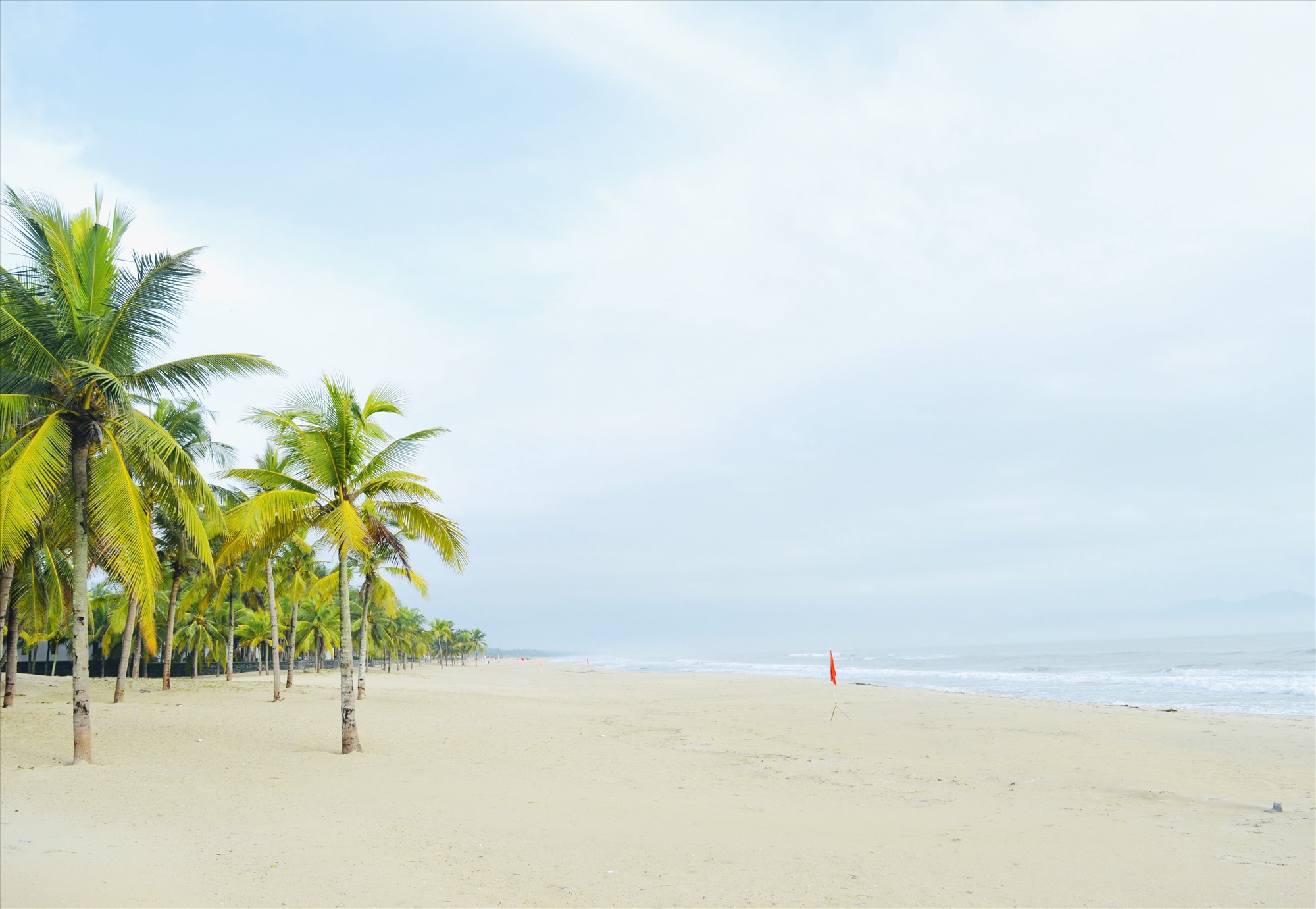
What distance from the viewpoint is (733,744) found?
15273 mm

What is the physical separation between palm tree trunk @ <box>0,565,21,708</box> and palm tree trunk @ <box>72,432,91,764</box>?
6.11 metres

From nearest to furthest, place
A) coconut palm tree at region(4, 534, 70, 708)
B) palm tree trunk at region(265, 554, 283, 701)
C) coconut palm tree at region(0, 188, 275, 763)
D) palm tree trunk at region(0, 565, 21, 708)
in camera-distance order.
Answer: coconut palm tree at region(0, 188, 275, 763) → palm tree trunk at region(0, 565, 21, 708) → coconut palm tree at region(4, 534, 70, 708) → palm tree trunk at region(265, 554, 283, 701)

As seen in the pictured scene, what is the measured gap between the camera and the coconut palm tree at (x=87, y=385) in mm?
10219

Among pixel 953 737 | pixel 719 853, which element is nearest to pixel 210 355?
pixel 719 853

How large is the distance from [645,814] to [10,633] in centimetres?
2298

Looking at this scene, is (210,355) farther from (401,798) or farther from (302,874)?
(302,874)

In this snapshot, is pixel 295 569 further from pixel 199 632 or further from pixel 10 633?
pixel 199 632

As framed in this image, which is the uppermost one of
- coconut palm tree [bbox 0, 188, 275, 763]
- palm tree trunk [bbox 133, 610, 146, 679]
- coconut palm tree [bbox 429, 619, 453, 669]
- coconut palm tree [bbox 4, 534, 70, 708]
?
coconut palm tree [bbox 0, 188, 275, 763]

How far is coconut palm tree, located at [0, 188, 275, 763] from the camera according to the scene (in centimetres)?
1022

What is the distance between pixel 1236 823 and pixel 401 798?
9.50 meters

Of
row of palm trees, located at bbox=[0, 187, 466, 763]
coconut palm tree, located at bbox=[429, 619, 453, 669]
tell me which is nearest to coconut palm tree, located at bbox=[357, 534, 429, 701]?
row of palm trees, located at bbox=[0, 187, 466, 763]

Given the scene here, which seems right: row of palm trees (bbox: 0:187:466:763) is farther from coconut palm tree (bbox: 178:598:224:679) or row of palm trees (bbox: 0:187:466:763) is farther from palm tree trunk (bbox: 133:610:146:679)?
coconut palm tree (bbox: 178:598:224:679)

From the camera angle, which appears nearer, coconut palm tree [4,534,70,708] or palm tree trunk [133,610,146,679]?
coconut palm tree [4,534,70,708]

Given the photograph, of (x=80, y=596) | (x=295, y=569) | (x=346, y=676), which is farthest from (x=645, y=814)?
(x=295, y=569)
